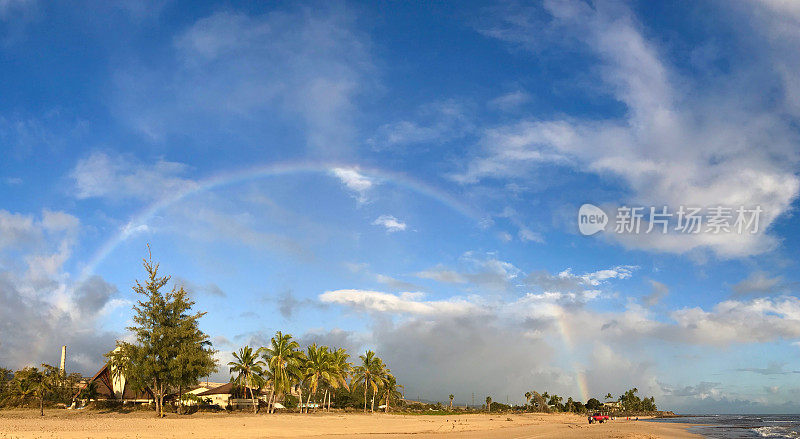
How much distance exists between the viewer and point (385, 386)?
96.1 m

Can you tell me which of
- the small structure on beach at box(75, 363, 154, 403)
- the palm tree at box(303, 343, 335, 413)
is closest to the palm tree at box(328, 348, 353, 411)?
the palm tree at box(303, 343, 335, 413)

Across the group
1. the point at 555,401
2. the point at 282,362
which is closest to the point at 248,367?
the point at 282,362

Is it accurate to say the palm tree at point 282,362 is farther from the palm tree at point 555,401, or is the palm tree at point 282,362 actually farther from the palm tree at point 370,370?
the palm tree at point 555,401

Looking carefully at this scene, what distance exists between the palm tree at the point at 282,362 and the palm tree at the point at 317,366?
12.4 feet

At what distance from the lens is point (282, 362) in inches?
2699

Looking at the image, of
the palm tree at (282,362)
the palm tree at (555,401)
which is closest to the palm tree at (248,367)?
the palm tree at (282,362)

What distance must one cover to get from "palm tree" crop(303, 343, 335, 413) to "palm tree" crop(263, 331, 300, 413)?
3.79 metres

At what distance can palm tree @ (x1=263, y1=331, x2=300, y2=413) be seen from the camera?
223 feet

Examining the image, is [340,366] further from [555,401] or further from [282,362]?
[555,401]

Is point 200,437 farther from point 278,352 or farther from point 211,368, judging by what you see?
point 278,352

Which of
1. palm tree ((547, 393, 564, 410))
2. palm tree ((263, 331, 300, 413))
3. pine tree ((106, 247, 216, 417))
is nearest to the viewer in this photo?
pine tree ((106, 247, 216, 417))

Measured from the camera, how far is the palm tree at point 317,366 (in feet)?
241

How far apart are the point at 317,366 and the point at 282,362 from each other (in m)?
6.92

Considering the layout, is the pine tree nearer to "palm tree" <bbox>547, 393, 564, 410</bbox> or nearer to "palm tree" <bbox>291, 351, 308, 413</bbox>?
"palm tree" <bbox>291, 351, 308, 413</bbox>
